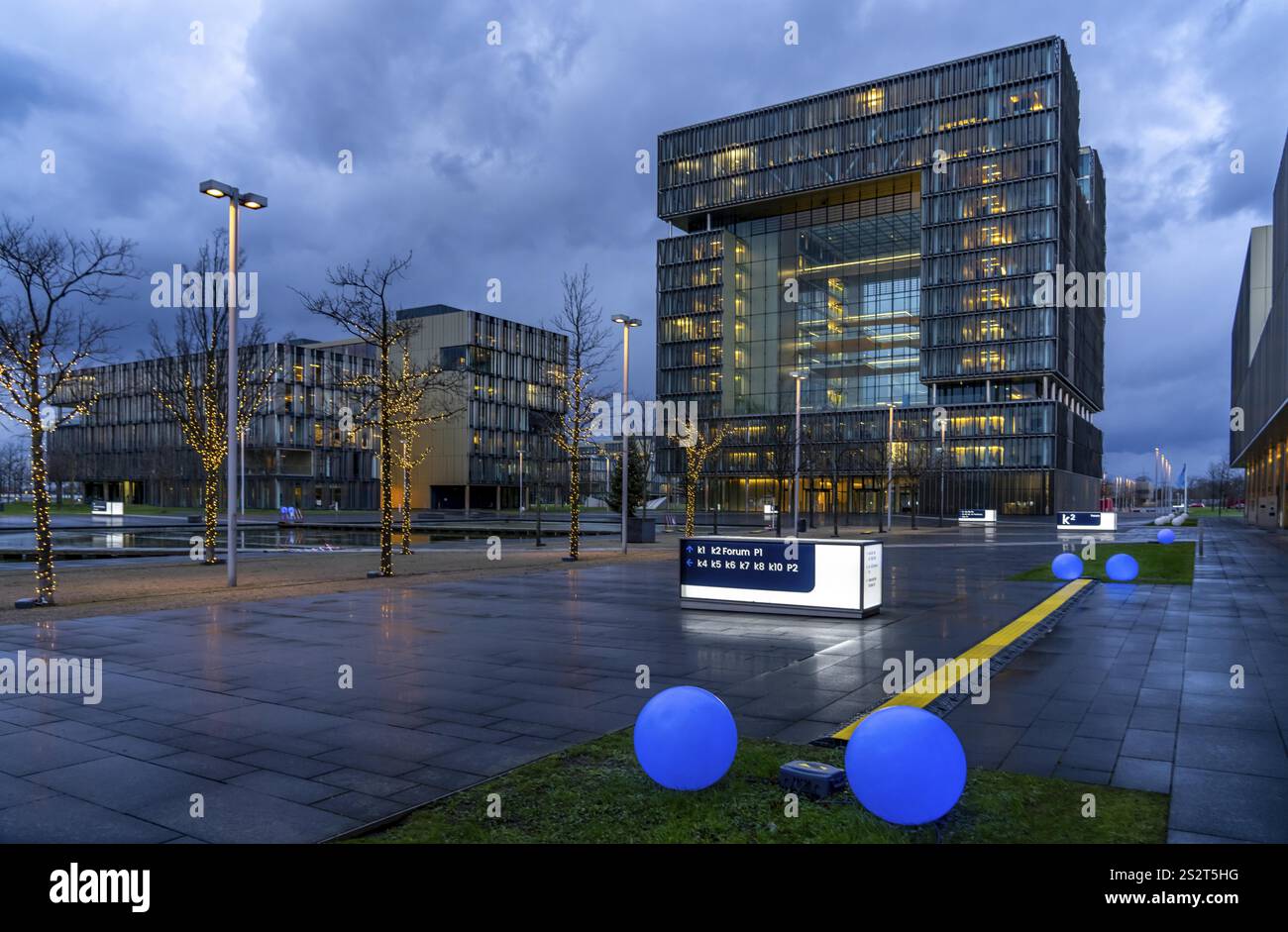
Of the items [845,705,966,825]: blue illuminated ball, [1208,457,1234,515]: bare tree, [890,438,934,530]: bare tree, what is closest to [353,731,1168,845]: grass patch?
[845,705,966,825]: blue illuminated ball

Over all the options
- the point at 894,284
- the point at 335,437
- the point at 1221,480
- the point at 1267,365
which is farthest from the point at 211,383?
the point at 1221,480

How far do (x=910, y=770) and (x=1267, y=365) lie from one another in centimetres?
4713

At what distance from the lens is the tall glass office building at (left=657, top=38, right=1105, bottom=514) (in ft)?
269

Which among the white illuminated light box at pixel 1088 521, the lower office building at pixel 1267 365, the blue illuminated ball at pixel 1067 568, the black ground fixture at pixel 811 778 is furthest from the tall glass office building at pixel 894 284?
the black ground fixture at pixel 811 778

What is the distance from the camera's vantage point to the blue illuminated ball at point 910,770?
488cm

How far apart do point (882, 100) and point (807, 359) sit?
29.2 meters

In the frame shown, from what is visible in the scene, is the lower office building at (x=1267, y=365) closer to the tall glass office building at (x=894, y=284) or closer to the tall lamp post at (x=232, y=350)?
the tall glass office building at (x=894, y=284)

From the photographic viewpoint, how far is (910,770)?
4.88 meters

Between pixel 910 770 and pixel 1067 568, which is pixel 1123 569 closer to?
pixel 1067 568

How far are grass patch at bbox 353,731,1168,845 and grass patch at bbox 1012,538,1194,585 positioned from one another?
1719cm

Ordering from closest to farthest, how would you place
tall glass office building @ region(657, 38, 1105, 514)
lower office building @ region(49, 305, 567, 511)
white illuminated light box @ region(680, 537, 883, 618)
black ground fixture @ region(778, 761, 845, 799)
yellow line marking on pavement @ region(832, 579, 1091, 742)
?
black ground fixture @ region(778, 761, 845, 799) → yellow line marking on pavement @ region(832, 579, 1091, 742) → white illuminated light box @ region(680, 537, 883, 618) → tall glass office building @ region(657, 38, 1105, 514) → lower office building @ region(49, 305, 567, 511)

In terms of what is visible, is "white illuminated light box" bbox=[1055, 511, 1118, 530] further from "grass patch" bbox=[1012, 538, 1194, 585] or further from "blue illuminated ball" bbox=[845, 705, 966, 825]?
"blue illuminated ball" bbox=[845, 705, 966, 825]


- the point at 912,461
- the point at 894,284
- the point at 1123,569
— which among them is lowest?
the point at 1123,569
